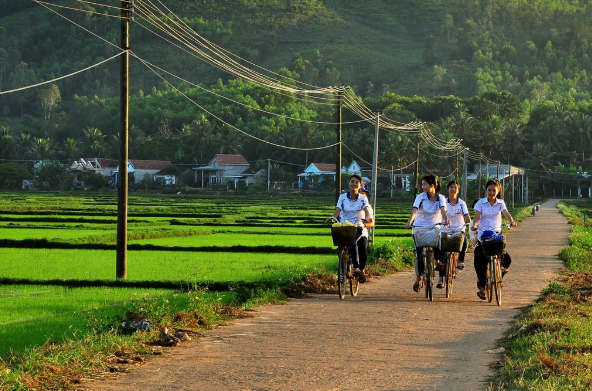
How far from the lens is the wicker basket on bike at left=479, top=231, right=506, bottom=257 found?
43.9 ft

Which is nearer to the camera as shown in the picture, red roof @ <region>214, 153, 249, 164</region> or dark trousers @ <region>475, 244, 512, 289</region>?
dark trousers @ <region>475, 244, 512, 289</region>

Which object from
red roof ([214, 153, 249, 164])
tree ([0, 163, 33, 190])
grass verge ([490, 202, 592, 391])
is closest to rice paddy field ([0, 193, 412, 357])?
grass verge ([490, 202, 592, 391])

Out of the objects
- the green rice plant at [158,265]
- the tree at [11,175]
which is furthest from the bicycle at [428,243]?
the tree at [11,175]

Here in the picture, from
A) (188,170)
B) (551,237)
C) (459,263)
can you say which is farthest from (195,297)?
(188,170)

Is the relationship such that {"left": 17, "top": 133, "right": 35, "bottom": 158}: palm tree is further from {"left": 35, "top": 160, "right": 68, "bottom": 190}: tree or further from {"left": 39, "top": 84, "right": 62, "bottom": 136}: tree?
{"left": 39, "top": 84, "right": 62, "bottom": 136}: tree

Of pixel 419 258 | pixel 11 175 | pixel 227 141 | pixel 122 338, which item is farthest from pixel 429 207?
pixel 227 141

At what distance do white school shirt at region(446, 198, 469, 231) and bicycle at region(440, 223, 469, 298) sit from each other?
83 mm

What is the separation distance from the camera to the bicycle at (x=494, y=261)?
1340cm

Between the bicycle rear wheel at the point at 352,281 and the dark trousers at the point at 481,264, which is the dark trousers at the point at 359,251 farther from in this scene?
the dark trousers at the point at 481,264

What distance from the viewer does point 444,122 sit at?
120125mm

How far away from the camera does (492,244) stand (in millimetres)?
13383

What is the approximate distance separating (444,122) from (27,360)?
114 meters

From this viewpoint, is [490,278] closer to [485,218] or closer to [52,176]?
[485,218]

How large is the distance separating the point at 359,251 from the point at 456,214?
62.9 inches
